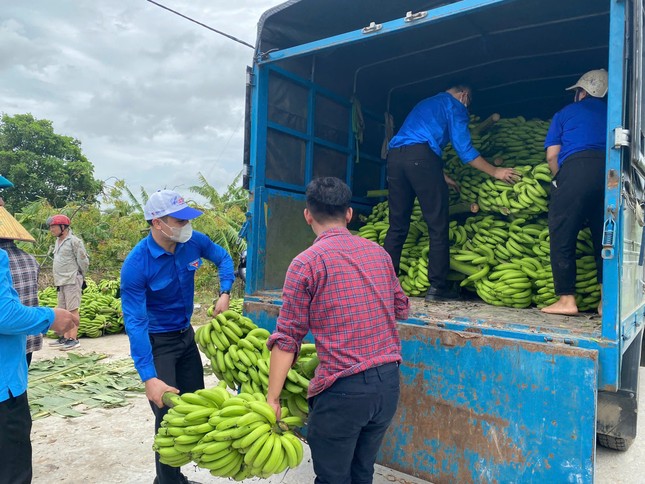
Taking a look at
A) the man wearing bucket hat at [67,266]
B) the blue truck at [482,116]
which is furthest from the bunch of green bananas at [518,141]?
the man wearing bucket hat at [67,266]

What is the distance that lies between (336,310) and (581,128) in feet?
8.05

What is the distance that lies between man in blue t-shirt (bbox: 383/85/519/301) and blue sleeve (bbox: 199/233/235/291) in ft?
5.13

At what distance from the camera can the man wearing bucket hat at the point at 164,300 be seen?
303 cm

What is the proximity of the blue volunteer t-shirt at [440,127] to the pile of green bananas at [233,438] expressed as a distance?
9.38 ft

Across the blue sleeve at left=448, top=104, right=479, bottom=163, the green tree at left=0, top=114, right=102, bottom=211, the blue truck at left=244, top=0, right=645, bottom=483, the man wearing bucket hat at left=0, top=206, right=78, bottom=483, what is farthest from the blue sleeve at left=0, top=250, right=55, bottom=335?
the green tree at left=0, top=114, right=102, bottom=211

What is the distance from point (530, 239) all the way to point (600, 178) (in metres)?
0.93

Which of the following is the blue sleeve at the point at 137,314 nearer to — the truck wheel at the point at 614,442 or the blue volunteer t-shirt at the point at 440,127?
the blue volunteer t-shirt at the point at 440,127

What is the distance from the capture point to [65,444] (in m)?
4.52

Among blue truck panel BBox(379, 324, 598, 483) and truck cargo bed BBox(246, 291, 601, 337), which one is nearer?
blue truck panel BBox(379, 324, 598, 483)

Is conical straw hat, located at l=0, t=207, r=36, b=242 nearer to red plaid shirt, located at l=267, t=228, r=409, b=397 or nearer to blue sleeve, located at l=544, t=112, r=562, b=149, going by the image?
red plaid shirt, located at l=267, t=228, r=409, b=397

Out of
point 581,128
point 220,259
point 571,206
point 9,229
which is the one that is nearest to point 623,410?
point 571,206

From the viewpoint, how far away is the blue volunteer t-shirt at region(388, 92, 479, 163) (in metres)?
4.50

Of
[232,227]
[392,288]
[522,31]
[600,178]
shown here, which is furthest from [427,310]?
[232,227]

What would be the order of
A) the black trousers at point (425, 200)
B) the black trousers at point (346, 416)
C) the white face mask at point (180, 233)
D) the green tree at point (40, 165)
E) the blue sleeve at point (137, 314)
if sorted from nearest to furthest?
the black trousers at point (346, 416) → the blue sleeve at point (137, 314) → the white face mask at point (180, 233) → the black trousers at point (425, 200) → the green tree at point (40, 165)
